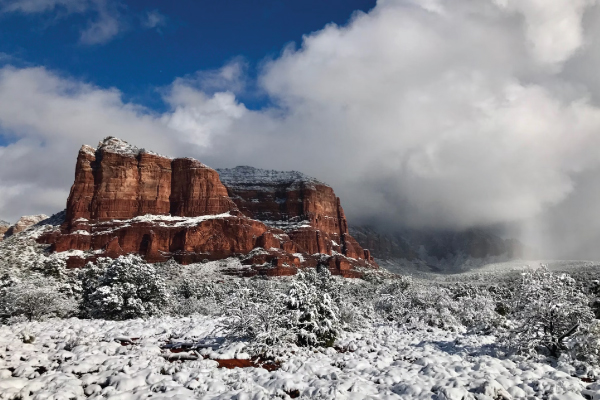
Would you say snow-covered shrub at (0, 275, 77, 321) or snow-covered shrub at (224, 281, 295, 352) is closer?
snow-covered shrub at (224, 281, 295, 352)

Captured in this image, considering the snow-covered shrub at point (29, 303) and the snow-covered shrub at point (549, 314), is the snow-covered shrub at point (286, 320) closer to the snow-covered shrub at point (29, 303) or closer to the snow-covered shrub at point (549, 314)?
the snow-covered shrub at point (549, 314)

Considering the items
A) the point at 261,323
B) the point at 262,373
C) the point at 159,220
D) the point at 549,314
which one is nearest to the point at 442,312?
the point at 549,314

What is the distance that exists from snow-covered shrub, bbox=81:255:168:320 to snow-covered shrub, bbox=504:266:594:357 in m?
29.6

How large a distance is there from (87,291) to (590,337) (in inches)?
1771

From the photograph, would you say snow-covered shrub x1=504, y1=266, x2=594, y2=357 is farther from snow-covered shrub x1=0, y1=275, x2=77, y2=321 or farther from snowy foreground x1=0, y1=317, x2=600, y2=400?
snow-covered shrub x1=0, y1=275, x2=77, y2=321

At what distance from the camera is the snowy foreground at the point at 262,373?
1066 cm

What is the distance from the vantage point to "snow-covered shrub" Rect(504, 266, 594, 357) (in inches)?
574

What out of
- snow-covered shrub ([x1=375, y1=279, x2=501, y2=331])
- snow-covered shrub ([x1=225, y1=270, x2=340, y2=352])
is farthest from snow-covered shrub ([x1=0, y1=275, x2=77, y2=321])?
snow-covered shrub ([x1=375, y1=279, x2=501, y2=331])

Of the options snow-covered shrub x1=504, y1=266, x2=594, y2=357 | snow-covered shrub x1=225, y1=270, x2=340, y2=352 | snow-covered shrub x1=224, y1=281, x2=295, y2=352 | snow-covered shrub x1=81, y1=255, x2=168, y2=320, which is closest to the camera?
snow-covered shrub x1=504, y1=266, x2=594, y2=357

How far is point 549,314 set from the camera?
15023 mm

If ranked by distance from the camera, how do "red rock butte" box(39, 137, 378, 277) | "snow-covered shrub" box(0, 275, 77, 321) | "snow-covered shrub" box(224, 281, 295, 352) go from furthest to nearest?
"red rock butte" box(39, 137, 378, 277)
"snow-covered shrub" box(0, 275, 77, 321)
"snow-covered shrub" box(224, 281, 295, 352)

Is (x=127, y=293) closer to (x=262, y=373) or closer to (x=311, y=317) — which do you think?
(x=311, y=317)

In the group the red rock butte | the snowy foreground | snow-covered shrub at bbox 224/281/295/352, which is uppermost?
the red rock butte

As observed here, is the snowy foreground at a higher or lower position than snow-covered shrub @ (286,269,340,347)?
lower
